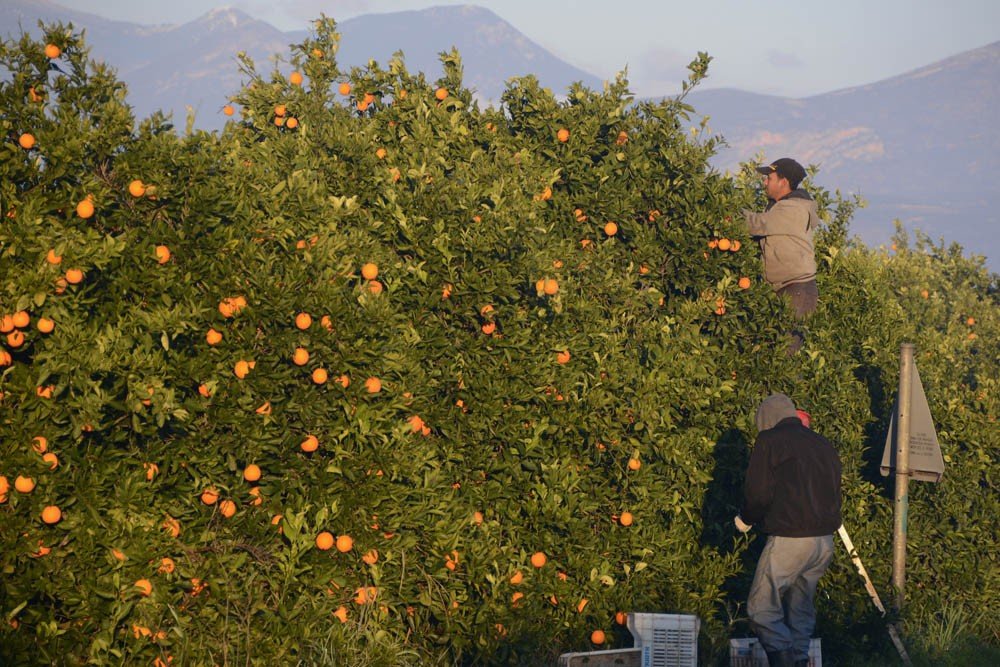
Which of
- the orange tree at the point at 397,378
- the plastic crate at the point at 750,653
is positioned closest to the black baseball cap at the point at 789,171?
the orange tree at the point at 397,378

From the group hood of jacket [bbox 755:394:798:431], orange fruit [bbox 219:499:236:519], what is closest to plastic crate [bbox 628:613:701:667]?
hood of jacket [bbox 755:394:798:431]

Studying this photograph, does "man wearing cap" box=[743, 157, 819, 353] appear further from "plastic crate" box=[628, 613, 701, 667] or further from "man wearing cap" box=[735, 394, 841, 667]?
"plastic crate" box=[628, 613, 701, 667]

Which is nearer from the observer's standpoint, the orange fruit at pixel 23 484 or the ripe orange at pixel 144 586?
the orange fruit at pixel 23 484

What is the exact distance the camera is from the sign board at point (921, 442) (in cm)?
952

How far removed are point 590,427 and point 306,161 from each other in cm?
310

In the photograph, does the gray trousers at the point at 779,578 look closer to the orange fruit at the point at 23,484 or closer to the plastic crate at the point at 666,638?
the plastic crate at the point at 666,638

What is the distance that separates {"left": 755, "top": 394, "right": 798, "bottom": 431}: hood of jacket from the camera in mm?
7891

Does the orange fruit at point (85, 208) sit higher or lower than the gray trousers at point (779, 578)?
higher

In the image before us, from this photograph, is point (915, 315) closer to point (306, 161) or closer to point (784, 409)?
point (784, 409)

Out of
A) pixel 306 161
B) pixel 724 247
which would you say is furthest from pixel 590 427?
pixel 306 161

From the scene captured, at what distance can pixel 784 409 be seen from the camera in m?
7.90

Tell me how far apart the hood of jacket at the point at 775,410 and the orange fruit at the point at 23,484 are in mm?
4918

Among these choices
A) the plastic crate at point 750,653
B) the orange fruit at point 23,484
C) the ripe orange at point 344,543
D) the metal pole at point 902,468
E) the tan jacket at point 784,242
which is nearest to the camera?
the orange fruit at point 23,484

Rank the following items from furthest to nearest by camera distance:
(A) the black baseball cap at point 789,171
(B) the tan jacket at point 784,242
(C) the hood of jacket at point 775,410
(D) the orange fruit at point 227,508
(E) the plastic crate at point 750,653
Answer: (A) the black baseball cap at point 789,171 < (B) the tan jacket at point 784,242 < (E) the plastic crate at point 750,653 < (C) the hood of jacket at point 775,410 < (D) the orange fruit at point 227,508
